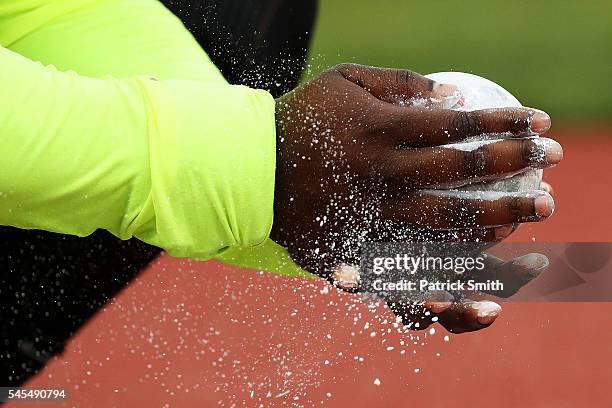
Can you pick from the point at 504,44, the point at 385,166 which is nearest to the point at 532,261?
the point at 385,166

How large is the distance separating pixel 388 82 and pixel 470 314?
0.62ft

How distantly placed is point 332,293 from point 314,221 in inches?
12.2

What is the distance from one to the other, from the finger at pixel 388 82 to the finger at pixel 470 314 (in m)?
0.16

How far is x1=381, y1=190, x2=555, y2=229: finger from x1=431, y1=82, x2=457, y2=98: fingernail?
8 cm

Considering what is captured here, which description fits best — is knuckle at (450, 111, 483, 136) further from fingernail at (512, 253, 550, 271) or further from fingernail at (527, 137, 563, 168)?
fingernail at (512, 253, 550, 271)

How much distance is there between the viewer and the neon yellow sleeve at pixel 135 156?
0.57m

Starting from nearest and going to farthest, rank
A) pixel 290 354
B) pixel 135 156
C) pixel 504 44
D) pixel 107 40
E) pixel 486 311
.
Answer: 1. pixel 135 156
2. pixel 486 311
3. pixel 107 40
4. pixel 290 354
5. pixel 504 44

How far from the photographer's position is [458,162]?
0.60 m

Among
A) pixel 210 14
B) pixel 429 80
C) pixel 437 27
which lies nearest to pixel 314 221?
pixel 429 80

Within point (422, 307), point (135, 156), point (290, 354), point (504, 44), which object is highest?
point (135, 156)

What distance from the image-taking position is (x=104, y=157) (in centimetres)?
58

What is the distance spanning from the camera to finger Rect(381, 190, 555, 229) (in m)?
0.60

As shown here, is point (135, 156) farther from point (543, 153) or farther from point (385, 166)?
point (543, 153)

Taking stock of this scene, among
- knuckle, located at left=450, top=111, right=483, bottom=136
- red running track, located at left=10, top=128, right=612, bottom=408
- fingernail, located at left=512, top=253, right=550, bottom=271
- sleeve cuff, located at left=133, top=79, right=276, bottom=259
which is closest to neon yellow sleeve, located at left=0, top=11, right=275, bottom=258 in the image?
sleeve cuff, located at left=133, top=79, right=276, bottom=259
